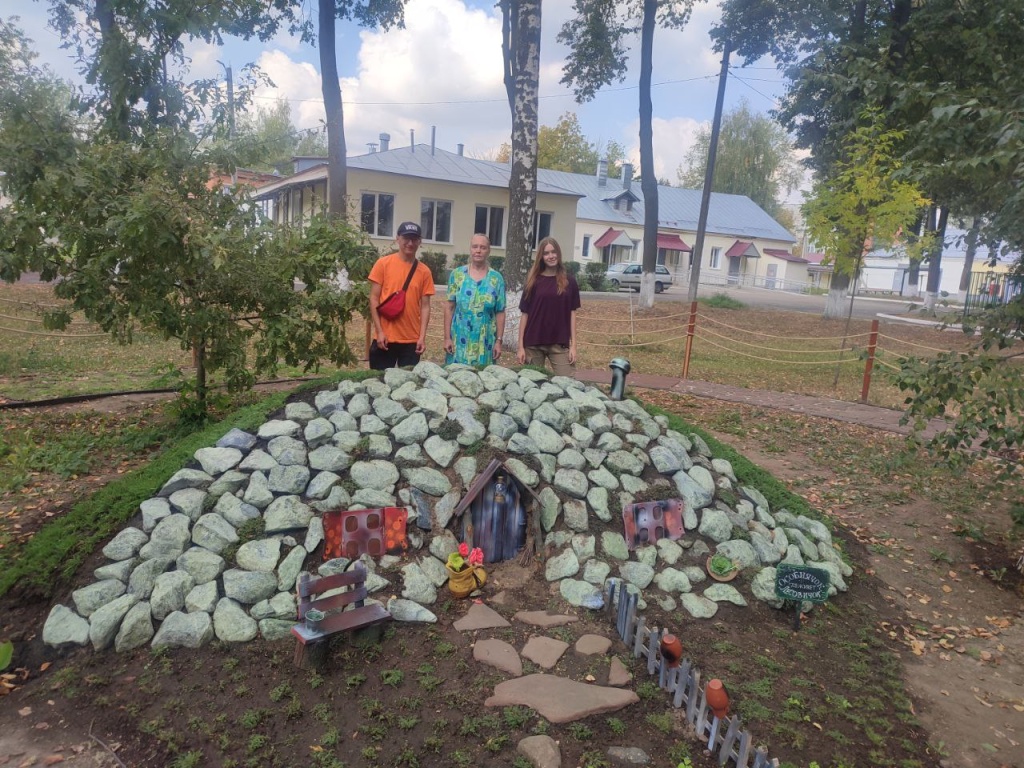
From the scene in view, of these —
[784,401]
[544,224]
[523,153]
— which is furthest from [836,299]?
[523,153]

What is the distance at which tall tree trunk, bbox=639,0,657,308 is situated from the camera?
61.6 ft

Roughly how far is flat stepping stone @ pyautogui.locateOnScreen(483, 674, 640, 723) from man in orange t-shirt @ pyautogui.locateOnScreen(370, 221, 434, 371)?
2868 mm

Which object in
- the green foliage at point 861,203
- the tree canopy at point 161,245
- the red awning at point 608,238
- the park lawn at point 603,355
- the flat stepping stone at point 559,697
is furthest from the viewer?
the red awning at point 608,238

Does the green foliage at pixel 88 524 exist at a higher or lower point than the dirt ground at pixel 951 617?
higher

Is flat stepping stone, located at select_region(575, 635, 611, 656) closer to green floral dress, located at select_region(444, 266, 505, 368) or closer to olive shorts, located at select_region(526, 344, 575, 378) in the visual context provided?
green floral dress, located at select_region(444, 266, 505, 368)

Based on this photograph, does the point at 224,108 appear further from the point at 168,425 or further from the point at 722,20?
the point at 722,20

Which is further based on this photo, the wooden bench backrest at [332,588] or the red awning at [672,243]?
the red awning at [672,243]

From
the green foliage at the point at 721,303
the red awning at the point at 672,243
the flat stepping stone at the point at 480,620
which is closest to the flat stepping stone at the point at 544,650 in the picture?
the flat stepping stone at the point at 480,620

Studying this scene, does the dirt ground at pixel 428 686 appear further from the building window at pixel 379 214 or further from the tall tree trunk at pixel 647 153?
the building window at pixel 379 214

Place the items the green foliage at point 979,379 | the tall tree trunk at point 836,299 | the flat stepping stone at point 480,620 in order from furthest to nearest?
the tall tree trunk at point 836,299 < the green foliage at point 979,379 < the flat stepping stone at point 480,620

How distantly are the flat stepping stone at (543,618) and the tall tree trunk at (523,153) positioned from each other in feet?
20.1

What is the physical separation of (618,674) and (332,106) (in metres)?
14.6

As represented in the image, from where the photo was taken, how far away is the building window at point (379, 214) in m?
23.6

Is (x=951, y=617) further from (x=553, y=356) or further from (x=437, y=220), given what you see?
(x=437, y=220)
